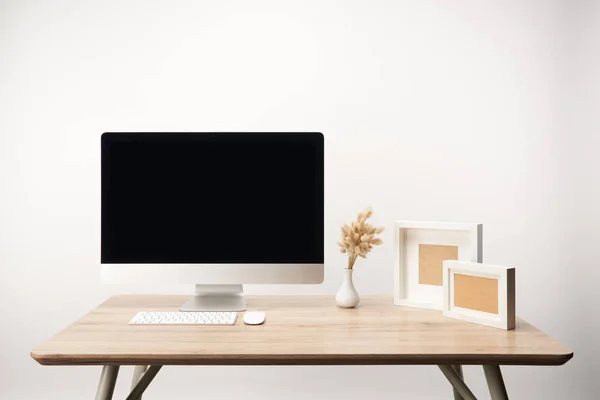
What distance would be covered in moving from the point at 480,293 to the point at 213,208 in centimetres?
84

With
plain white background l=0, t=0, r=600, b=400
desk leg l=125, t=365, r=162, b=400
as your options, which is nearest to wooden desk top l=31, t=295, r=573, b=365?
desk leg l=125, t=365, r=162, b=400

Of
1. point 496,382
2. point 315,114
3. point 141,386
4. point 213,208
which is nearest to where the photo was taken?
point 496,382

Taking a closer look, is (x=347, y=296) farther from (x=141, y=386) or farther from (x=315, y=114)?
(x=315, y=114)

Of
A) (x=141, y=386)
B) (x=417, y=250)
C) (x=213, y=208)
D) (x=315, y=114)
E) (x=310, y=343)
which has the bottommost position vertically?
(x=141, y=386)

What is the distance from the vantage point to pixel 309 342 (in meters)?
1.44

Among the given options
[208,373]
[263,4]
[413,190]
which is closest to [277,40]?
[263,4]

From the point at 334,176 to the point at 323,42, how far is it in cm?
58

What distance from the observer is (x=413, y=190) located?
8.14ft

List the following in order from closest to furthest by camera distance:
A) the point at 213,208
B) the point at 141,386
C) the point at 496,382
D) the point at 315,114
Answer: the point at 496,382 → the point at 141,386 → the point at 213,208 → the point at 315,114

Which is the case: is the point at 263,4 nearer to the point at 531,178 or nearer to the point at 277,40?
the point at 277,40

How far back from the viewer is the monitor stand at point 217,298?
179 cm

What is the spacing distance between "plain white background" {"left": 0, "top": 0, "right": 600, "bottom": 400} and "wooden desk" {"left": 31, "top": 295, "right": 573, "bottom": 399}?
841 mm

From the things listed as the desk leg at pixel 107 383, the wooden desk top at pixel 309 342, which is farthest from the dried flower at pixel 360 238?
the desk leg at pixel 107 383

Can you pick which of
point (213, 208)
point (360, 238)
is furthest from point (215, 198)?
point (360, 238)
